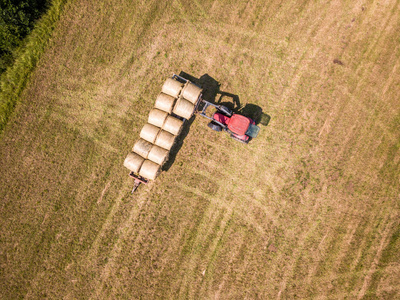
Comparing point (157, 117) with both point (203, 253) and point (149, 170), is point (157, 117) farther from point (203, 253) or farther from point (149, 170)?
point (203, 253)

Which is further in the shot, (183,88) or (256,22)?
(256,22)

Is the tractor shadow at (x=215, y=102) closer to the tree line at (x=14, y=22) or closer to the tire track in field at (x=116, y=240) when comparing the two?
the tire track in field at (x=116, y=240)

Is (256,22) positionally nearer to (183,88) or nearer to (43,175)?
(183,88)

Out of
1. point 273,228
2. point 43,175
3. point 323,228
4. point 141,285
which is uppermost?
point 323,228

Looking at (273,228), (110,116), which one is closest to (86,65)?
(110,116)

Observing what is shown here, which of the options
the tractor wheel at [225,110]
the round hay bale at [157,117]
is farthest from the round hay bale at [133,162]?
the tractor wheel at [225,110]

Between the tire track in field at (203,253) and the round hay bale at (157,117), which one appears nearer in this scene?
the round hay bale at (157,117)

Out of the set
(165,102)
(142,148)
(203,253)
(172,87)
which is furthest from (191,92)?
(203,253)
